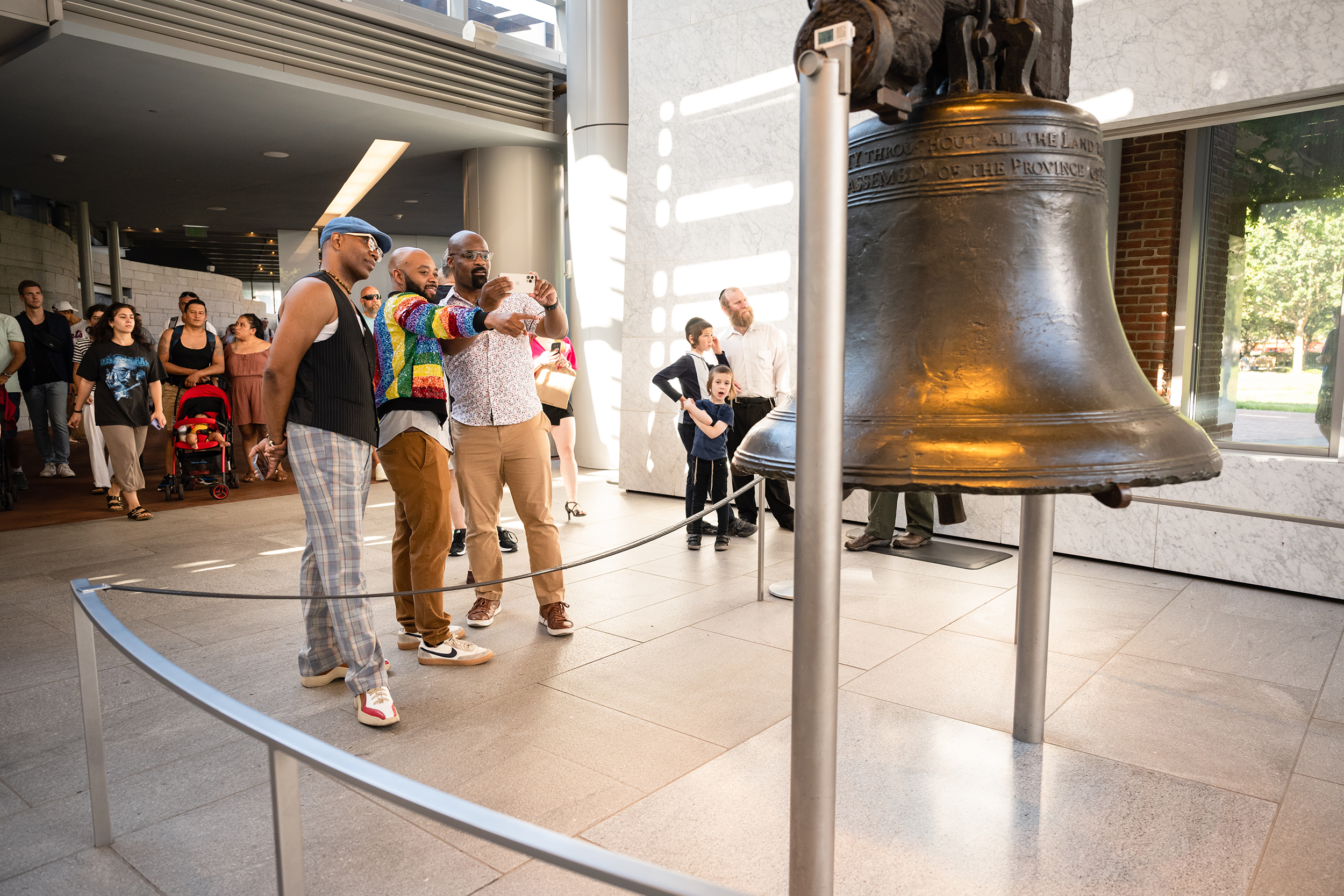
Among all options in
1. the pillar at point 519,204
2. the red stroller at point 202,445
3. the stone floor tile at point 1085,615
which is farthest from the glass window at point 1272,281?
the red stroller at point 202,445

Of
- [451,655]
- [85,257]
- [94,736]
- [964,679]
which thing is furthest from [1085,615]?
[85,257]

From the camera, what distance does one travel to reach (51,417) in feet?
29.9

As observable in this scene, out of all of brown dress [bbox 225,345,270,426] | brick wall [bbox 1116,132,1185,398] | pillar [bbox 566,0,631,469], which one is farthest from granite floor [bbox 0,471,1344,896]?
pillar [bbox 566,0,631,469]

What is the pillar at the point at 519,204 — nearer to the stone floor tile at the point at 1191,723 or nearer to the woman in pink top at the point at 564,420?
the woman in pink top at the point at 564,420

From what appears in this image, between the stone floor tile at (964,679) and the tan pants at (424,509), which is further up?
the tan pants at (424,509)

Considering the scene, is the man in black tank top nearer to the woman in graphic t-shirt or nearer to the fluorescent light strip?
the woman in graphic t-shirt

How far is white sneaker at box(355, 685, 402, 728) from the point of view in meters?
3.10

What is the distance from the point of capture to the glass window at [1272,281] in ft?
16.3

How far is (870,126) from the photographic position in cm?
159

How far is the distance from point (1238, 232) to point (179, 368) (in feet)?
28.2

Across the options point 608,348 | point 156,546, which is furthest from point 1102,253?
point 608,348

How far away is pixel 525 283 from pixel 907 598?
8.53 ft

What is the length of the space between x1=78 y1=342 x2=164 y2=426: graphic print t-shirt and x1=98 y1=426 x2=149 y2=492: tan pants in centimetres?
7

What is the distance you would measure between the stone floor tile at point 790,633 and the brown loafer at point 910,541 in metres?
1.63
